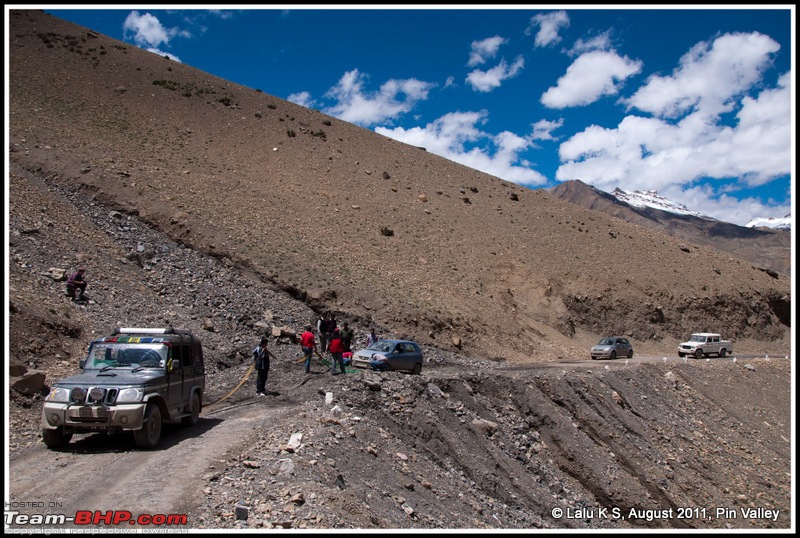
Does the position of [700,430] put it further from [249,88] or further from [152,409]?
[249,88]

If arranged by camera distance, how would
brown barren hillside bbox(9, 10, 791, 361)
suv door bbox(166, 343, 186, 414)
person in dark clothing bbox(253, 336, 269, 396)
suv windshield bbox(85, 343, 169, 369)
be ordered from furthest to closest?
1. brown barren hillside bbox(9, 10, 791, 361)
2. person in dark clothing bbox(253, 336, 269, 396)
3. suv door bbox(166, 343, 186, 414)
4. suv windshield bbox(85, 343, 169, 369)

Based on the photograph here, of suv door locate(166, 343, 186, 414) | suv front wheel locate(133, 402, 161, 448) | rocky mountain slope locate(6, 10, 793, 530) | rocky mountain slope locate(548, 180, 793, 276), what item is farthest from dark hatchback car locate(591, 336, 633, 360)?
rocky mountain slope locate(548, 180, 793, 276)

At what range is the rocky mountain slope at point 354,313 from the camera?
36.2 feet

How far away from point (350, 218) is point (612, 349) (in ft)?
64.0

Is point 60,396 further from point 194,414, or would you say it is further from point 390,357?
point 390,357

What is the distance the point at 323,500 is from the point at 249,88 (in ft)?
211

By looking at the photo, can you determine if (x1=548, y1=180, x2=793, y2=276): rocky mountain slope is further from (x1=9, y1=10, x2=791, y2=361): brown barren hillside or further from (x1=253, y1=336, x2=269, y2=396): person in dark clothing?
(x1=253, y1=336, x2=269, y2=396): person in dark clothing

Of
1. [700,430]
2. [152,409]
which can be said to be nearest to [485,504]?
[152,409]

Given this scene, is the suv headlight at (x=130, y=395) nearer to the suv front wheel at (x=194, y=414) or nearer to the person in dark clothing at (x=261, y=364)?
the suv front wheel at (x=194, y=414)

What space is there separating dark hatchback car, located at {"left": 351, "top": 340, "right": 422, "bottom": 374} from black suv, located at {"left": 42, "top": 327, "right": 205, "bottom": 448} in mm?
8448

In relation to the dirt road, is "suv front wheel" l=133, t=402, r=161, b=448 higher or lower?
higher

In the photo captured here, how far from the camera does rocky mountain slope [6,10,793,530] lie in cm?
1104

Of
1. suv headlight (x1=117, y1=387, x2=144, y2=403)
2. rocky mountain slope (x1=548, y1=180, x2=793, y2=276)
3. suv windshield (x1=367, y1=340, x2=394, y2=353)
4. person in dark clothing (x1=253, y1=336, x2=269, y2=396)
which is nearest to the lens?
suv headlight (x1=117, y1=387, x2=144, y2=403)

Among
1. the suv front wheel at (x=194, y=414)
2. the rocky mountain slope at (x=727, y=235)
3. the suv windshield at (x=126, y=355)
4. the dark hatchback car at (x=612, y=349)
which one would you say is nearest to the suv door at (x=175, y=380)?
the suv windshield at (x=126, y=355)
